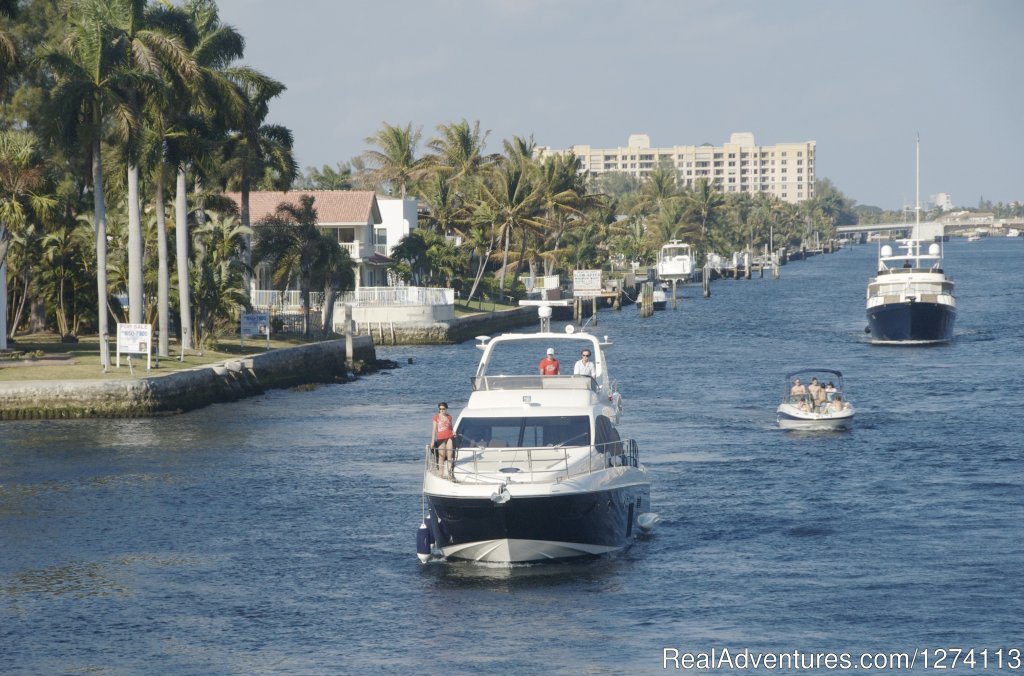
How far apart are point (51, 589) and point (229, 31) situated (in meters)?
43.3

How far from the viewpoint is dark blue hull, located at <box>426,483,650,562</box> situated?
24.4 meters

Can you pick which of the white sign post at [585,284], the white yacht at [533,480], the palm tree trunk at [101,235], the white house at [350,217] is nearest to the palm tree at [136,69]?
the palm tree trunk at [101,235]

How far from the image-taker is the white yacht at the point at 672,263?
153 m

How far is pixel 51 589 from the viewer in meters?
25.4

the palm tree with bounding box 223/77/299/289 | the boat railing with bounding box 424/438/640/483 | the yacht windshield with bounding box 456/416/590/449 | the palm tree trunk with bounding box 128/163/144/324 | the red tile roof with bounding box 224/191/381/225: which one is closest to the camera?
the boat railing with bounding box 424/438/640/483

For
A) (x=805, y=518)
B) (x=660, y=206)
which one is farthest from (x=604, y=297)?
(x=805, y=518)

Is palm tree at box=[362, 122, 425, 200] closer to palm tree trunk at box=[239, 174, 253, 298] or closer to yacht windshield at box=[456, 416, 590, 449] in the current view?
palm tree trunk at box=[239, 174, 253, 298]

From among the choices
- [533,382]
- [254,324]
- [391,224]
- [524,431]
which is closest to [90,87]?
[254,324]

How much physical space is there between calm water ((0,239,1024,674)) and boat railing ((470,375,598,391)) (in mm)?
3687

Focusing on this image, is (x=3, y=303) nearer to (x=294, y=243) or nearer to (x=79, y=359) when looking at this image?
(x=79, y=359)

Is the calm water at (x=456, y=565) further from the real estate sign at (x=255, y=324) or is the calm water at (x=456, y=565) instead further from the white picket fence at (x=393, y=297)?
the white picket fence at (x=393, y=297)

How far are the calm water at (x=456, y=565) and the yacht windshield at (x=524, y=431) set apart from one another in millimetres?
2492

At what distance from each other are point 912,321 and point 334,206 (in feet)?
134

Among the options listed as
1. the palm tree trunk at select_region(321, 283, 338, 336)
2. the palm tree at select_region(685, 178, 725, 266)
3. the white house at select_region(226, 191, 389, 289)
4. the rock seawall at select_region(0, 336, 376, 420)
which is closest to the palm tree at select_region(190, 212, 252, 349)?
the rock seawall at select_region(0, 336, 376, 420)
